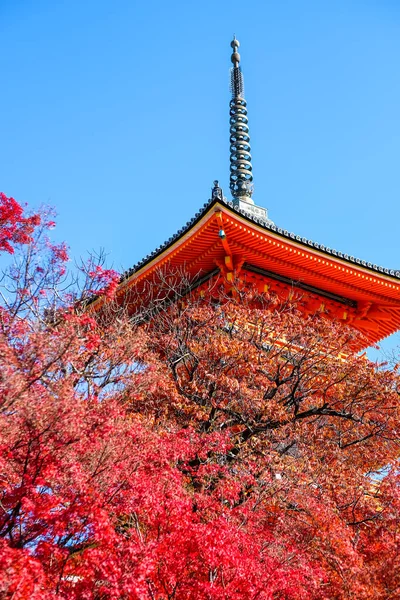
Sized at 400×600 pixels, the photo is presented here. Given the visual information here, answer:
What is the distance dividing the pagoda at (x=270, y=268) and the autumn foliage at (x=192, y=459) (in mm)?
1446

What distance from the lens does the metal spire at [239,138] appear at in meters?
26.4

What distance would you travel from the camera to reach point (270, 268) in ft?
57.2

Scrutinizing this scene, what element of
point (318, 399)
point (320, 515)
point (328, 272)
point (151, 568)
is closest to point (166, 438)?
point (320, 515)

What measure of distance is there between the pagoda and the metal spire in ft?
24.4

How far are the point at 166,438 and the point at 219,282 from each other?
7645 millimetres

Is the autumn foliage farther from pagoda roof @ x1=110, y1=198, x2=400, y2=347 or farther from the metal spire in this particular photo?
A: the metal spire

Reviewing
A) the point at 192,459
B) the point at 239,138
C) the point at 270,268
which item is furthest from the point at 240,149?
the point at 192,459

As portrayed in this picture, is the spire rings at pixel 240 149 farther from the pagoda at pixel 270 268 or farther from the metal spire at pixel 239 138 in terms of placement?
the pagoda at pixel 270 268

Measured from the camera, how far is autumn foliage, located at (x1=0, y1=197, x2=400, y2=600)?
24.0 feet

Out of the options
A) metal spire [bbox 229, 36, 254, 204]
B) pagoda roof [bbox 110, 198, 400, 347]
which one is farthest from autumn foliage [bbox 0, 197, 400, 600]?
metal spire [bbox 229, 36, 254, 204]

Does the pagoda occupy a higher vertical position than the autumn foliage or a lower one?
higher

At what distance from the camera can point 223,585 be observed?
782 centimetres

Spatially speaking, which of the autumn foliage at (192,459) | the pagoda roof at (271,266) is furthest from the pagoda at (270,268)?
the autumn foliage at (192,459)

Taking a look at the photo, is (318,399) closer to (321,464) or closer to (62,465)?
(321,464)
